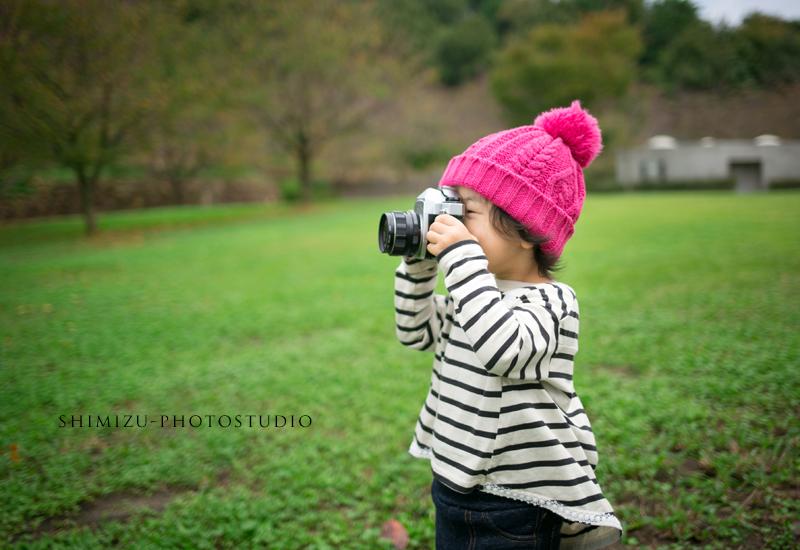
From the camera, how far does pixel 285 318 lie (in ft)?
14.0

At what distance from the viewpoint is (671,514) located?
66.2 inches

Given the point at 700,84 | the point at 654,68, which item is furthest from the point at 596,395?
the point at 654,68

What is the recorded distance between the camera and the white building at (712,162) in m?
13.7

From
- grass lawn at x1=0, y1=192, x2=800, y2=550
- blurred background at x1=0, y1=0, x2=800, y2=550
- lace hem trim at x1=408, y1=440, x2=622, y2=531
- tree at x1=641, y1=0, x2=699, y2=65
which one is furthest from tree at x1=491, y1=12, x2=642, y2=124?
lace hem trim at x1=408, y1=440, x2=622, y2=531

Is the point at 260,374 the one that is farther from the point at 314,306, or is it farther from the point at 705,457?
the point at 705,457

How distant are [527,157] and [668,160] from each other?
2696cm

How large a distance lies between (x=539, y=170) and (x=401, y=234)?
0.39m

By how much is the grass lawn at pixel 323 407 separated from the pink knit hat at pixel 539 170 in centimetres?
116

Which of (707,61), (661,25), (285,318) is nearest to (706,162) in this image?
(661,25)

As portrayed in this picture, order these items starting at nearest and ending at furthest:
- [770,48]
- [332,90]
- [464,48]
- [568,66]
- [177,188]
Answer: [770,48]
[332,90]
[177,188]
[568,66]
[464,48]

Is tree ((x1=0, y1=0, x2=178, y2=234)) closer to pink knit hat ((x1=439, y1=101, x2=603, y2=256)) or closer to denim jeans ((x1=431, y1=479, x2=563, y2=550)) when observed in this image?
pink knit hat ((x1=439, y1=101, x2=603, y2=256))

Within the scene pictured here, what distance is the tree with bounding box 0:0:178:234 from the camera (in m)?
6.69

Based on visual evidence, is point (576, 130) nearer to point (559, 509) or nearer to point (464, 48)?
point (559, 509)

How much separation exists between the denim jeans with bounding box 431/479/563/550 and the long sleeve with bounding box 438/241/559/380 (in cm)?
33
